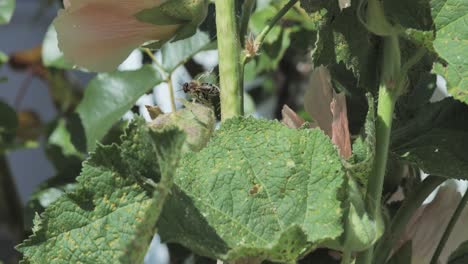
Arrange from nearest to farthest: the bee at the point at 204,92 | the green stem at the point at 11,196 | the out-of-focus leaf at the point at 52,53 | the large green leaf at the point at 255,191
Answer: the large green leaf at the point at 255,191 → the bee at the point at 204,92 → the out-of-focus leaf at the point at 52,53 → the green stem at the point at 11,196

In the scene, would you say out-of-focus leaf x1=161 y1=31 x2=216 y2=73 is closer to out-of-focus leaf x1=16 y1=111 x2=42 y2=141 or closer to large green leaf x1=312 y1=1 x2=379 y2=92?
large green leaf x1=312 y1=1 x2=379 y2=92

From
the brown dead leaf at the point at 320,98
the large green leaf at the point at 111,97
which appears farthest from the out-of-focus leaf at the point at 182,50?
the brown dead leaf at the point at 320,98

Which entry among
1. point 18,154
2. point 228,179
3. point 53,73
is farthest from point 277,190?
point 18,154

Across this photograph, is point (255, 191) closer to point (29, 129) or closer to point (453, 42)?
point (453, 42)

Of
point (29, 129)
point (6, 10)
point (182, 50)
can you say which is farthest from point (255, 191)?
point (29, 129)

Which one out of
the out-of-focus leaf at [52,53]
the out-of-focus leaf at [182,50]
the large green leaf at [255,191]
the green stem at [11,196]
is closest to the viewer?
the large green leaf at [255,191]

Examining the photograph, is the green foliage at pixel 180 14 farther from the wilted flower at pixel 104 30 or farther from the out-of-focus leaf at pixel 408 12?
the out-of-focus leaf at pixel 408 12

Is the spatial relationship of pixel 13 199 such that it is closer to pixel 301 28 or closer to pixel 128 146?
pixel 301 28
